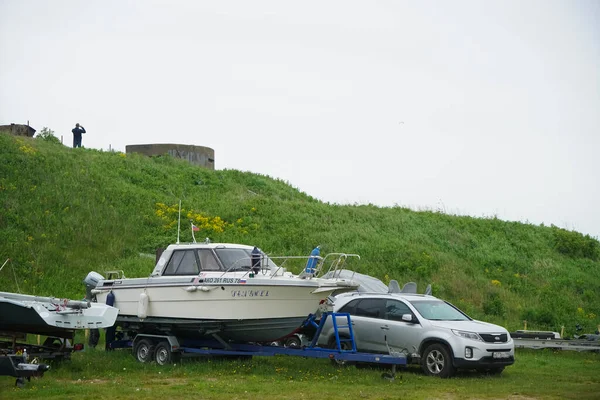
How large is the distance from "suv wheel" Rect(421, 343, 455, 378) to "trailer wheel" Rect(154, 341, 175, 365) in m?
5.24

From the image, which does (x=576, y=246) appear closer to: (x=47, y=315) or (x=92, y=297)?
(x=92, y=297)

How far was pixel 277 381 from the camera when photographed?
13.8 meters

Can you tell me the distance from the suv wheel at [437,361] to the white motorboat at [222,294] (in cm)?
195

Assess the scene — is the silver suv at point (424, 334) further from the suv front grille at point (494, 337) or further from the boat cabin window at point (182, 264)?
the boat cabin window at point (182, 264)

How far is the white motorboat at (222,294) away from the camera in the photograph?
1518 cm

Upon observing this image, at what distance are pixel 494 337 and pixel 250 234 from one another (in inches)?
734

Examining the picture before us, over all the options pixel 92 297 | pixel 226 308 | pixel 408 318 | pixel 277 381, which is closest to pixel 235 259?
pixel 226 308

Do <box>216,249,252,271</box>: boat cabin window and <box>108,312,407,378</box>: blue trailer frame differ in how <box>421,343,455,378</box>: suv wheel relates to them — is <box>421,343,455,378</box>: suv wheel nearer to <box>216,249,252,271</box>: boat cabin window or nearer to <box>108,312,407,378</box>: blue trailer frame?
<box>108,312,407,378</box>: blue trailer frame

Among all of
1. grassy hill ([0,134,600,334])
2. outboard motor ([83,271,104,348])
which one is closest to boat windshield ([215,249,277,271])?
outboard motor ([83,271,104,348])

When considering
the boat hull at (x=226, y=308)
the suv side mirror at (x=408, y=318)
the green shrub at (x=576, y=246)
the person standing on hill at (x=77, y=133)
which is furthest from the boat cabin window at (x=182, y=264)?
the person standing on hill at (x=77, y=133)

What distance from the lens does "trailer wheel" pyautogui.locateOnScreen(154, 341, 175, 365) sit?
52.7 ft

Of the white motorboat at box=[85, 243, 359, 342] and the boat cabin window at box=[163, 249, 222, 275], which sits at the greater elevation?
the boat cabin window at box=[163, 249, 222, 275]

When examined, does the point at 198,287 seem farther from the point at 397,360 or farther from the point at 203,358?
the point at 397,360

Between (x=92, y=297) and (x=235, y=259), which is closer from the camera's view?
(x=235, y=259)
